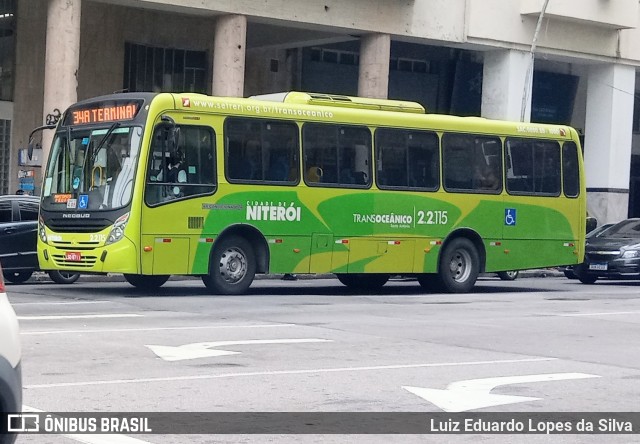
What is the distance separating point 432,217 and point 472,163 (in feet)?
4.77

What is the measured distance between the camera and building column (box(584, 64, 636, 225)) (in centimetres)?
3894

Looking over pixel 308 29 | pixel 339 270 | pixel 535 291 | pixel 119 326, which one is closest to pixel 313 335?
pixel 119 326

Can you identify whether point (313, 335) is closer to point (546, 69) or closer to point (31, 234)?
point (31, 234)

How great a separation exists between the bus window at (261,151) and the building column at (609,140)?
19.7 meters

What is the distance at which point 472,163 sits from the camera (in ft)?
78.5

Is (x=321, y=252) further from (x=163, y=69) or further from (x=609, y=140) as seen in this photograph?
(x=609, y=140)

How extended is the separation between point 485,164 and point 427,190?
1.59m

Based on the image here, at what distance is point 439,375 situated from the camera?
11.3m

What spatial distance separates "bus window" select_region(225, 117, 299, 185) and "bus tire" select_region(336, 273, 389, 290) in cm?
367

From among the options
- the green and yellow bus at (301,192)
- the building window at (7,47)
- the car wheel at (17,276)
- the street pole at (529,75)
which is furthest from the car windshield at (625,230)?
the building window at (7,47)

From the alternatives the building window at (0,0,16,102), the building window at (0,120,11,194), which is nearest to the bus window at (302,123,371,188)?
the building window at (0,120,11,194)

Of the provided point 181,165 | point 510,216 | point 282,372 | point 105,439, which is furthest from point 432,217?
point 105,439

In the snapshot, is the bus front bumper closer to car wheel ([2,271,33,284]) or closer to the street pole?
car wheel ([2,271,33,284])

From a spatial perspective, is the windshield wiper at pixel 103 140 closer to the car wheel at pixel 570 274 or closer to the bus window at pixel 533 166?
the bus window at pixel 533 166
